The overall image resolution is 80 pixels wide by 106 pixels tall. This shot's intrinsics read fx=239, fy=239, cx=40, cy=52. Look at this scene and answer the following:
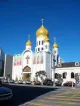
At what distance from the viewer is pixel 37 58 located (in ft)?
265

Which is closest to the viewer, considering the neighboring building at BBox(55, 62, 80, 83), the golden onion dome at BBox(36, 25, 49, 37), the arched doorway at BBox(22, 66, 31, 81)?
the neighboring building at BBox(55, 62, 80, 83)

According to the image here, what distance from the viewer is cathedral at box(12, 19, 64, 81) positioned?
78875mm

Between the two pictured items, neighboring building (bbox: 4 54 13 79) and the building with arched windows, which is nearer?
the building with arched windows

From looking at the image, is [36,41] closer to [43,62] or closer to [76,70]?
[43,62]

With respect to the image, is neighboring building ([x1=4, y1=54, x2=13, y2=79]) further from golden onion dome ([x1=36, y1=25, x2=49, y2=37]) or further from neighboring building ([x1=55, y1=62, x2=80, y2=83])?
neighboring building ([x1=55, y1=62, x2=80, y2=83])

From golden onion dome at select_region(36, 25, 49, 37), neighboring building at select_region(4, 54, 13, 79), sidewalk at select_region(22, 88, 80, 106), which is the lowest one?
sidewalk at select_region(22, 88, 80, 106)

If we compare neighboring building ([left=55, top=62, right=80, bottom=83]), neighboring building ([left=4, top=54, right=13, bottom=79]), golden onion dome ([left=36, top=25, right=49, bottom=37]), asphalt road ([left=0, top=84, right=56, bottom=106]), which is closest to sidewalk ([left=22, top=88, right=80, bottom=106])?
asphalt road ([left=0, top=84, right=56, bottom=106])

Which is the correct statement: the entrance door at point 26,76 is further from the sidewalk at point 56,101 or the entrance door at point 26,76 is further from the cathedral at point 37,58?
the sidewalk at point 56,101

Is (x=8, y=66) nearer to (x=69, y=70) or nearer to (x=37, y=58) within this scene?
(x=37, y=58)

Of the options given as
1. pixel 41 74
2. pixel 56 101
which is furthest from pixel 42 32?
pixel 56 101

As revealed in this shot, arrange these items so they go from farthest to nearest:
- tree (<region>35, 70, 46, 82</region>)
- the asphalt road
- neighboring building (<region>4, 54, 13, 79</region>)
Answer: neighboring building (<region>4, 54, 13, 79</region>) → tree (<region>35, 70, 46, 82</region>) → the asphalt road

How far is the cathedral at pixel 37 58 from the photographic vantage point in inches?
3105

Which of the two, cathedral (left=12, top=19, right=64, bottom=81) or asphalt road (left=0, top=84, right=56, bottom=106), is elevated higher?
cathedral (left=12, top=19, right=64, bottom=81)

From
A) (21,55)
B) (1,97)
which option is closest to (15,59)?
(21,55)
